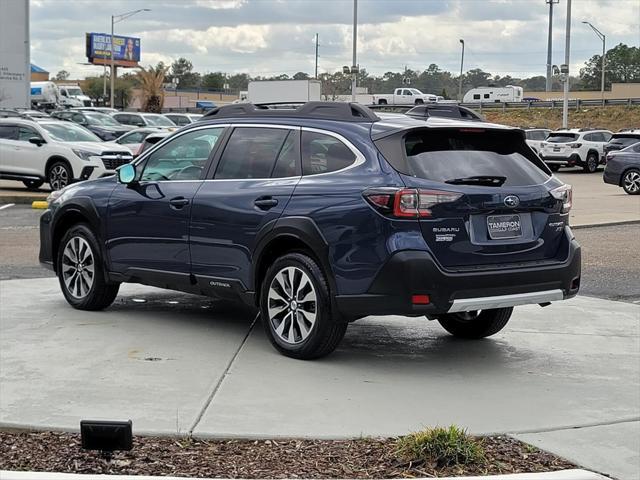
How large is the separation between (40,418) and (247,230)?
7.92ft

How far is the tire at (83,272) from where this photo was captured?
9172 millimetres

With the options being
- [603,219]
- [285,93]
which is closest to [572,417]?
[603,219]

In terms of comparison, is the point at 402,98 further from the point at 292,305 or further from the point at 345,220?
the point at 345,220

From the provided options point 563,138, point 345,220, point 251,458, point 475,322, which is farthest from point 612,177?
point 251,458

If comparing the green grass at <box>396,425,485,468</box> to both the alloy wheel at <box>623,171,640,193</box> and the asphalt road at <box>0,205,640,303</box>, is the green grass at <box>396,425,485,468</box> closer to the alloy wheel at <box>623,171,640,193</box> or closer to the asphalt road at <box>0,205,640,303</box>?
the asphalt road at <box>0,205,640,303</box>

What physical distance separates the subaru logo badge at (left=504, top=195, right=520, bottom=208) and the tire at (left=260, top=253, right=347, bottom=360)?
138cm

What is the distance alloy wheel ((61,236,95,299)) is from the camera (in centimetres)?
926

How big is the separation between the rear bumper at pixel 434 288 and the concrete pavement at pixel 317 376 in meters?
0.51

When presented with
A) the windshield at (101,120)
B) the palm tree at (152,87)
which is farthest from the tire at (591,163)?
the palm tree at (152,87)

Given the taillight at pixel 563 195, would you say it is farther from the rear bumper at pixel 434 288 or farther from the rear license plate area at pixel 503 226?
the rear bumper at pixel 434 288

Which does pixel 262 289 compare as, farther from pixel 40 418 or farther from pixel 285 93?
pixel 285 93

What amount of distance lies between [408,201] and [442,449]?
2191mm

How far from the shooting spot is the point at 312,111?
311 inches

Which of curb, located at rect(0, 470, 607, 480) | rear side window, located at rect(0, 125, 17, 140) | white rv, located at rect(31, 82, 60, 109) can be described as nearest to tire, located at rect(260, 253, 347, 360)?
curb, located at rect(0, 470, 607, 480)
